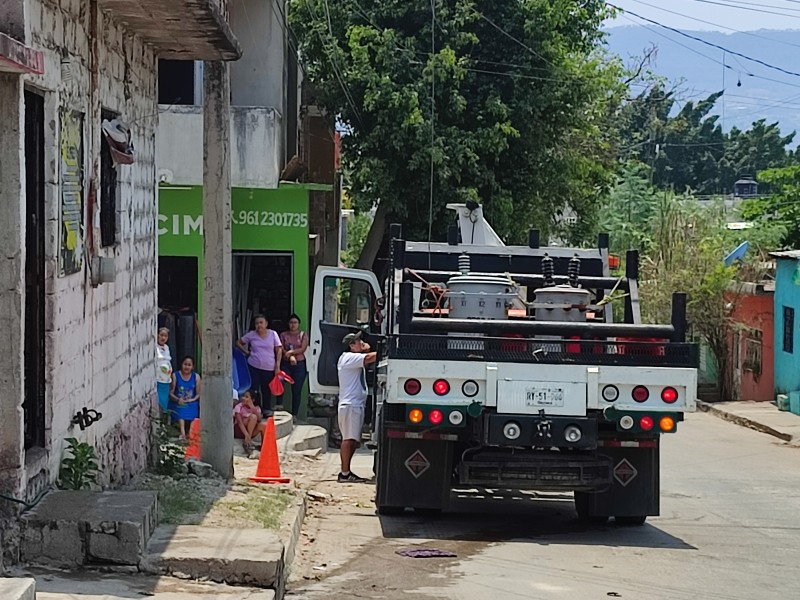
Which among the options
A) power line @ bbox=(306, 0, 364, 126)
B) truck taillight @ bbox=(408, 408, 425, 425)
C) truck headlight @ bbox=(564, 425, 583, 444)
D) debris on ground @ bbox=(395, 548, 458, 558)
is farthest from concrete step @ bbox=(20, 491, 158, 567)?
power line @ bbox=(306, 0, 364, 126)

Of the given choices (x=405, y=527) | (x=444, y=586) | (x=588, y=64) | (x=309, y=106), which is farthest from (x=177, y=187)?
(x=444, y=586)

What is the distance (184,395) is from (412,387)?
215 inches

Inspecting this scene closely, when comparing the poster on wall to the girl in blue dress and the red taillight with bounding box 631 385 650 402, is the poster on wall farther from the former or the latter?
the girl in blue dress

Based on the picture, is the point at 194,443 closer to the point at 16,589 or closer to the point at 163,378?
the point at 163,378

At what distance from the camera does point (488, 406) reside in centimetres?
1052

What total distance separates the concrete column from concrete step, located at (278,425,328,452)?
29.4ft

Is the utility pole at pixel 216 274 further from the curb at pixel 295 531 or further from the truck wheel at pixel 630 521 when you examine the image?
the truck wheel at pixel 630 521

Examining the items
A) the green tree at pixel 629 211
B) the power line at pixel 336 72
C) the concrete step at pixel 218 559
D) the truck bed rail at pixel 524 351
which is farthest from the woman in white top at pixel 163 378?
the green tree at pixel 629 211

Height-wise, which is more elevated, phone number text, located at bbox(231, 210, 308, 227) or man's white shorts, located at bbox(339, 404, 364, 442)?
phone number text, located at bbox(231, 210, 308, 227)

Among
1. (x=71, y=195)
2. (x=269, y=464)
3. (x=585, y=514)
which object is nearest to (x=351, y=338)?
(x=269, y=464)

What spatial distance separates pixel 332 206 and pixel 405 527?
1837 centimetres

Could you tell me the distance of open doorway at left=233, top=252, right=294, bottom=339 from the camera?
2186 centimetres

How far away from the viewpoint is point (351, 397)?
567 inches

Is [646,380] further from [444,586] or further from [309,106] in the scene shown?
[309,106]
